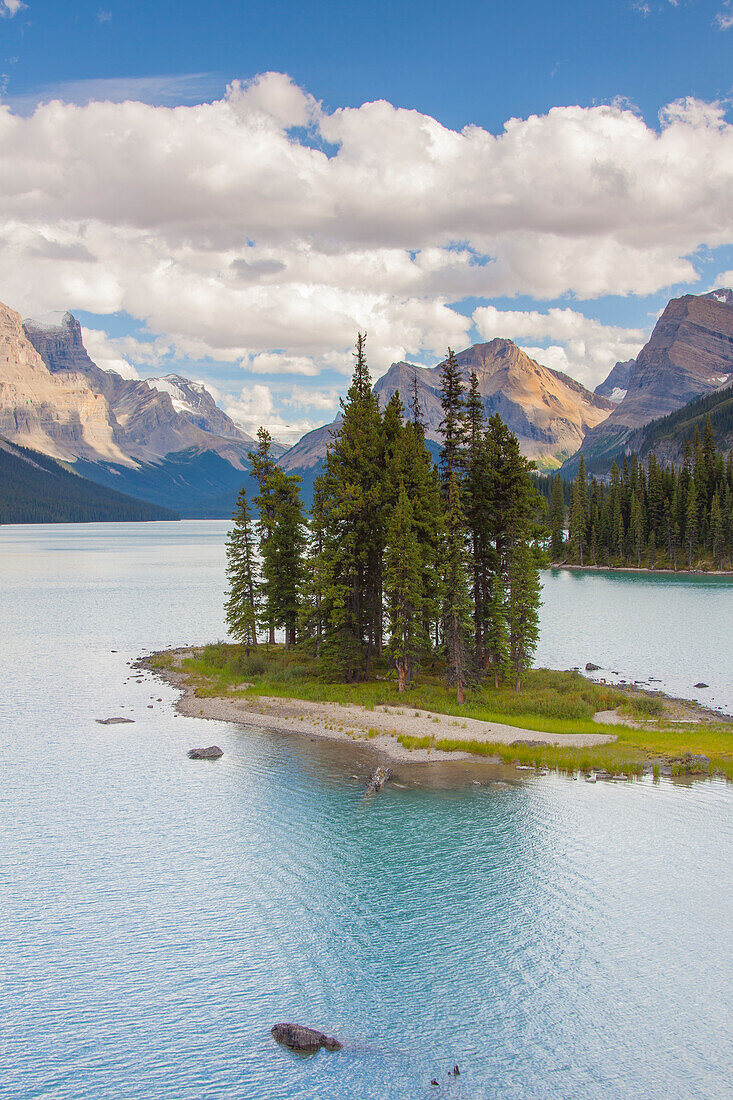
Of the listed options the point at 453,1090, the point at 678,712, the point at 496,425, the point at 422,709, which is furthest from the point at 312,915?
the point at 496,425

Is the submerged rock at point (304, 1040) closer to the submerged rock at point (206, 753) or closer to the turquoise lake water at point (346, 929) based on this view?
the turquoise lake water at point (346, 929)

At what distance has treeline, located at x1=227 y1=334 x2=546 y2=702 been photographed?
51000 millimetres

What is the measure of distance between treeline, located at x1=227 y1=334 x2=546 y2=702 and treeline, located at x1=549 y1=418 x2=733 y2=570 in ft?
367

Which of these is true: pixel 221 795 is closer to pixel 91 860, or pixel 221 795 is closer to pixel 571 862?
pixel 91 860

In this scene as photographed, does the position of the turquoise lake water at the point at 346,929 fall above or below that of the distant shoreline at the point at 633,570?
below

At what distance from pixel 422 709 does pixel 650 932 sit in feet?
89.0

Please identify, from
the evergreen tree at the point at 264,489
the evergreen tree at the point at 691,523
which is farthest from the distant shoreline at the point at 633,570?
the evergreen tree at the point at 264,489

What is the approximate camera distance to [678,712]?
160ft

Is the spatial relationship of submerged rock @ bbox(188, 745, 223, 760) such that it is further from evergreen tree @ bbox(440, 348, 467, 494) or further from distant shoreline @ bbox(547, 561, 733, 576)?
distant shoreline @ bbox(547, 561, 733, 576)

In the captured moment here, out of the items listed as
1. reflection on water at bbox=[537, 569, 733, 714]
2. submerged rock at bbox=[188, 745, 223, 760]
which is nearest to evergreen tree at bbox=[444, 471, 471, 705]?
reflection on water at bbox=[537, 569, 733, 714]

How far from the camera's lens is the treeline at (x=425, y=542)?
2008 inches

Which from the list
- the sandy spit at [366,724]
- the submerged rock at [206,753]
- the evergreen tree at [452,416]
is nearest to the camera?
the submerged rock at [206,753]

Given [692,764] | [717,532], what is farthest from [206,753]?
[717,532]

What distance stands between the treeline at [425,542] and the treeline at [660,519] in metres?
112
